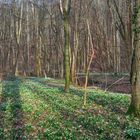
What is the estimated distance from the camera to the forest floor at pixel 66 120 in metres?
13.4

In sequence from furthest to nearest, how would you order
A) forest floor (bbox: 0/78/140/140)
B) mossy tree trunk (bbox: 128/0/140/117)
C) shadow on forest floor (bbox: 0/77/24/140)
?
mossy tree trunk (bbox: 128/0/140/117) < shadow on forest floor (bbox: 0/77/24/140) < forest floor (bbox: 0/78/140/140)

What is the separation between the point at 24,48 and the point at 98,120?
2765 inches

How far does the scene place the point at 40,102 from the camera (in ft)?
71.1

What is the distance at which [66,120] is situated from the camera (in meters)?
15.9

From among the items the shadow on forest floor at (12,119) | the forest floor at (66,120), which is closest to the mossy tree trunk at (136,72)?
the forest floor at (66,120)

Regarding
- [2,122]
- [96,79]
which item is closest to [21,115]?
[2,122]

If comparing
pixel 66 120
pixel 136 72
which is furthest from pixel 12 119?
pixel 136 72

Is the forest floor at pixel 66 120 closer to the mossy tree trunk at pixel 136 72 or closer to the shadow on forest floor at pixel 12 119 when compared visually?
the shadow on forest floor at pixel 12 119

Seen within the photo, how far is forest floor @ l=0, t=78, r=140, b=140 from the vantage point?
527 inches

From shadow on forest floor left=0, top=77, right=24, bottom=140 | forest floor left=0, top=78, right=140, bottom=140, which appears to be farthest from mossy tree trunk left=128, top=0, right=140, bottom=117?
shadow on forest floor left=0, top=77, right=24, bottom=140

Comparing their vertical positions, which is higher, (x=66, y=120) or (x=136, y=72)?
(x=136, y=72)

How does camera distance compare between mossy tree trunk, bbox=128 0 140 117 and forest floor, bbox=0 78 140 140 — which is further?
mossy tree trunk, bbox=128 0 140 117

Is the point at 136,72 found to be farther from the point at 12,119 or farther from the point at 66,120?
the point at 12,119

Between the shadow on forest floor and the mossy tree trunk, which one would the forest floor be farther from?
the mossy tree trunk
